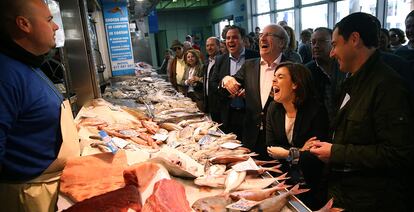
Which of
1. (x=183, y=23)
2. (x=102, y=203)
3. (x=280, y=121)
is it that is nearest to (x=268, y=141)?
(x=280, y=121)

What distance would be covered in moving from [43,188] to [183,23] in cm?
2584

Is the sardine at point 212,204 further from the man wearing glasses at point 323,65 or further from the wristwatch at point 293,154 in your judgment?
the man wearing glasses at point 323,65

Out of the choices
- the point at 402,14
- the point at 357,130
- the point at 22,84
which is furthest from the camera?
the point at 402,14

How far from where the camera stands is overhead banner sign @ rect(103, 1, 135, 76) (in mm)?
9242

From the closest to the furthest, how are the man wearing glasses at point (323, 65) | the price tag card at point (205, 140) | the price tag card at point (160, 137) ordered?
1. the price tag card at point (205, 140)
2. the price tag card at point (160, 137)
3. the man wearing glasses at point (323, 65)

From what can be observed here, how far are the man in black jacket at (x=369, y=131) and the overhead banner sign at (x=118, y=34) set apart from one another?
805 centimetres

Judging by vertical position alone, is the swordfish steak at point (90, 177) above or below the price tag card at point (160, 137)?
above

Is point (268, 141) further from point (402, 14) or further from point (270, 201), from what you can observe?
point (402, 14)

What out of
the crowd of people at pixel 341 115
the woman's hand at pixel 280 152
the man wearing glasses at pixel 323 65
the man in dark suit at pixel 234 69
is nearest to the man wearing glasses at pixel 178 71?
the man in dark suit at pixel 234 69

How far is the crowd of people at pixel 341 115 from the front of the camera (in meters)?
1.94

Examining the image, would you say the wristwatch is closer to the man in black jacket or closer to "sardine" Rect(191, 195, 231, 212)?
the man in black jacket

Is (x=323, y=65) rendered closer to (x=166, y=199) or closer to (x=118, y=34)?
(x=166, y=199)

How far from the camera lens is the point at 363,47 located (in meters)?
2.08

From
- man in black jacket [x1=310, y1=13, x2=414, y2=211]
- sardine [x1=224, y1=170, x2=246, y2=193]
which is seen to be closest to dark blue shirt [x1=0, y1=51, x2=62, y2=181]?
sardine [x1=224, y1=170, x2=246, y2=193]
